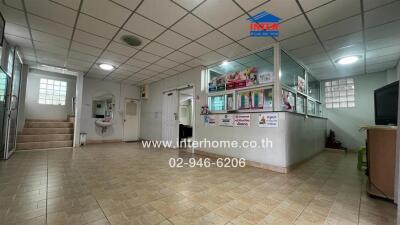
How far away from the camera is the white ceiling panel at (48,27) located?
2932 mm

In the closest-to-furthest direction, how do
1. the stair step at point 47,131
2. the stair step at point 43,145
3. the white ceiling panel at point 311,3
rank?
the white ceiling panel at point 311,3
the stair step at point 43,145
the stair step at point 47,131

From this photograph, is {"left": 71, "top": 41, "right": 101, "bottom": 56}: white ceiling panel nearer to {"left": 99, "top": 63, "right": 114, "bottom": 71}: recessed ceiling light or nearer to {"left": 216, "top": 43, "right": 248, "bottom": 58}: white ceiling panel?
{"left": 99, "top": 63, "right": 114, "bottom": 71}: recessed ceiling light

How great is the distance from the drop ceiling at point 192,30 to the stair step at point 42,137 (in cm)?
239

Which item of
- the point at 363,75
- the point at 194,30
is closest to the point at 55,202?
the point at 194,30

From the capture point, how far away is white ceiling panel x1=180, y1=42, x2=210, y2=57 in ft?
12.4

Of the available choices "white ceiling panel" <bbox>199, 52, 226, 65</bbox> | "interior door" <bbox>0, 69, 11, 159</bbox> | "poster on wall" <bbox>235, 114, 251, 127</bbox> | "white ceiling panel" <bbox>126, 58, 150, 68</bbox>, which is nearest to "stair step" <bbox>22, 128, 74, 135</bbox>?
"interior door" <bbox>0, 69, 11, 159</bbox>

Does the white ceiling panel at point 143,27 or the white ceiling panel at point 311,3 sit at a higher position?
the white ceiling panel at point 311,3

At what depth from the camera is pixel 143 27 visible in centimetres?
311

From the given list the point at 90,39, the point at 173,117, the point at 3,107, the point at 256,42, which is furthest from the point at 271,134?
the point at 3,107

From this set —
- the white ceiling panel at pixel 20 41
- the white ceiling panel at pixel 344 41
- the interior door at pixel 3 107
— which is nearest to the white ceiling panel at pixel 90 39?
the white ceiling panel at pixel 20 41

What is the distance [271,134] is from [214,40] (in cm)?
234

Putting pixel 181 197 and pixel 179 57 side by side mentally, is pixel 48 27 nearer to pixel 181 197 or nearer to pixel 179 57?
pixel 179 57

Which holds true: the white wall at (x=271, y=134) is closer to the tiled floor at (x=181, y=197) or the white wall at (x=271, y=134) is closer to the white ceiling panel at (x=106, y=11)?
the tiled floor at (x=181, y=197)

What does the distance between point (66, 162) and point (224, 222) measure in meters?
3.89
